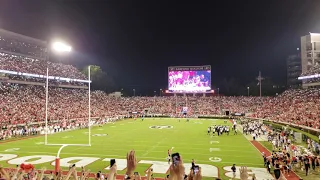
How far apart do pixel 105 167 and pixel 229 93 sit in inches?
3632

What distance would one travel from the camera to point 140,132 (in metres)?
33.4

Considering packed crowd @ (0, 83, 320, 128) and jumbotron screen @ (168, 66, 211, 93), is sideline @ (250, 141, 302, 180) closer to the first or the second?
packed crowd @ (0, 83, 320, 128)

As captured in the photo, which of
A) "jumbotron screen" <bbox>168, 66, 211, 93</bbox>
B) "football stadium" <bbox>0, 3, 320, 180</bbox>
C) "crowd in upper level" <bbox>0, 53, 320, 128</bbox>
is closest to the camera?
"football stadium" <bbox>0, 3, 320, 180</bbox>

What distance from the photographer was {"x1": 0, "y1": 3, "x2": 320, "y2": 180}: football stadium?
14977 mm

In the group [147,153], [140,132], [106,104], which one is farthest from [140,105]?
[147,153]

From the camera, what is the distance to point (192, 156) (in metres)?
19.8

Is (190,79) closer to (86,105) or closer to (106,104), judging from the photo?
(106,104)

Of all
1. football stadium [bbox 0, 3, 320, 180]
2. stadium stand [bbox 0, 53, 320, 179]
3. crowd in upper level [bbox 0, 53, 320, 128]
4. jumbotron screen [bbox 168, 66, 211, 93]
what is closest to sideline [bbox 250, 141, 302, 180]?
football stadium [bbox 0, 3, 320, 180]

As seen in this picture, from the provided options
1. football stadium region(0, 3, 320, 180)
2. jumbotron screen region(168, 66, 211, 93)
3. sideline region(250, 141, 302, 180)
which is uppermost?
jumbotron screen region(168, 66, 211, 93)

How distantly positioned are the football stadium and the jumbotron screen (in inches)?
9.7

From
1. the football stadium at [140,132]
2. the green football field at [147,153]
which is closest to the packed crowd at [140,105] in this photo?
the football stadium at [140,132]

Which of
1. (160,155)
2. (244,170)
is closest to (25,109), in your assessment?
(160,155)

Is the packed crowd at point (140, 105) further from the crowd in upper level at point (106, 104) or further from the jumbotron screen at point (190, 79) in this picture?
the jumbotron screen at point (190, 79)

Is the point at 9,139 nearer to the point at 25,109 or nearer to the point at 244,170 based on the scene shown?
the point at 25,109
